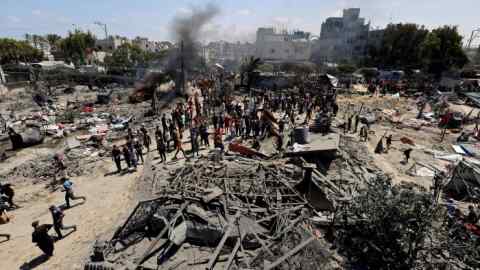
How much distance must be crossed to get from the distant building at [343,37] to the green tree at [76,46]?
185ft

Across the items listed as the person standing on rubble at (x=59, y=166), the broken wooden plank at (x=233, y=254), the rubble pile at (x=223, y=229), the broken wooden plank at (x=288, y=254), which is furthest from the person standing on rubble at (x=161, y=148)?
the broken wooden plank at (x=288, y=254)

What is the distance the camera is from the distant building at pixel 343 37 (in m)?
69.8

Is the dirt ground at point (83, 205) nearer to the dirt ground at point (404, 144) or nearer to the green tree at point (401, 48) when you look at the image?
the dirt ground at point (404, 144)

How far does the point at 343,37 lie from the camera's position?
2901 inches

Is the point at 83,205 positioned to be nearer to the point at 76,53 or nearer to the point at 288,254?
the point at 288,254

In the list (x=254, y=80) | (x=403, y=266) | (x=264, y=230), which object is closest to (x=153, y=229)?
(x=264, y=230)

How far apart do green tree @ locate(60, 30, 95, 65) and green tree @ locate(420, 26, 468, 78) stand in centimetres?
6618

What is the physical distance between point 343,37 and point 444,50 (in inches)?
1450

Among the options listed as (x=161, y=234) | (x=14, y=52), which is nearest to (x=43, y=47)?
(x=14, y=52)

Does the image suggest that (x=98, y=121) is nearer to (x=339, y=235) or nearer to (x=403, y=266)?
(x=339, y=235)

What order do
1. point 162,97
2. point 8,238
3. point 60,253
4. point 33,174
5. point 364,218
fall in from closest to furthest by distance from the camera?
point 364,218, point 60,253, point 8,238, point 33,174, point 162,97

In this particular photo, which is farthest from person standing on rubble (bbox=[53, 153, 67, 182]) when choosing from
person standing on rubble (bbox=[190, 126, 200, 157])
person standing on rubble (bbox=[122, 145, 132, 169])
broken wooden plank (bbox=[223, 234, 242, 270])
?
broken wooden plank (bbox=[223, 234, 242, 270])

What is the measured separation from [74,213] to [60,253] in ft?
6.85

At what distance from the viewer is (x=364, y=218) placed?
6543 millimetres
